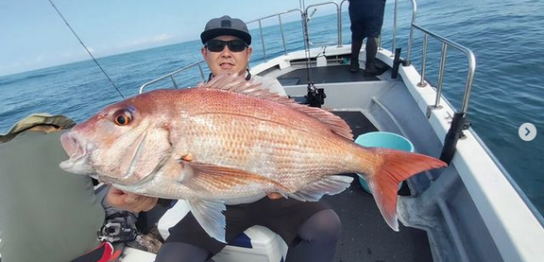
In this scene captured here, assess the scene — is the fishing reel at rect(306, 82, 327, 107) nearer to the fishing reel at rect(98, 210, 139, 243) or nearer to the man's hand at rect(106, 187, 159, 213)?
the fishing reel at rect(98, 210, 139, 243)

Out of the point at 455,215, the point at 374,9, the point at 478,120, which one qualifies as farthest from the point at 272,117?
the point at 478,120

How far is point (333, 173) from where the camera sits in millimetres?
1469

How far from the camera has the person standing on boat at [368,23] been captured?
471cm

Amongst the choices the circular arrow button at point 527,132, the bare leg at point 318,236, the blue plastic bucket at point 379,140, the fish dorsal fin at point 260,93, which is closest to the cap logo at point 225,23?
the fish dorsal fin at point 260,93

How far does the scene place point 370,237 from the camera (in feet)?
8.00

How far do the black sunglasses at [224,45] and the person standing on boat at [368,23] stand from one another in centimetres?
344

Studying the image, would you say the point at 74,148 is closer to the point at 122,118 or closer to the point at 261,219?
the point at 122,118

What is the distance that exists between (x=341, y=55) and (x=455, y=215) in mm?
A: 4633

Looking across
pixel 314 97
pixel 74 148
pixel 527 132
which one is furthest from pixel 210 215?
pixel 527 132

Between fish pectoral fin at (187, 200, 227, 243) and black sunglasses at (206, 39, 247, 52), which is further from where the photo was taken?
black sunglasses at (206, 39, 247, 52)

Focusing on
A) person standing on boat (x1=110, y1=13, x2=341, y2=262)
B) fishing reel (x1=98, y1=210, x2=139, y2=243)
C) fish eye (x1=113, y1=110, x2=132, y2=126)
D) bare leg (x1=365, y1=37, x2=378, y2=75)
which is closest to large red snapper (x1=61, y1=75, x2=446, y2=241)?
fish eye (x1=113, y1=110, x2=132, y2=126)

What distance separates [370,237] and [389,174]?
4.12 feet

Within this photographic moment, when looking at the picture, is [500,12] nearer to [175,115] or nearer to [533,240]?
[533,240]

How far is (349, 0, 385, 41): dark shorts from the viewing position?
471cm
